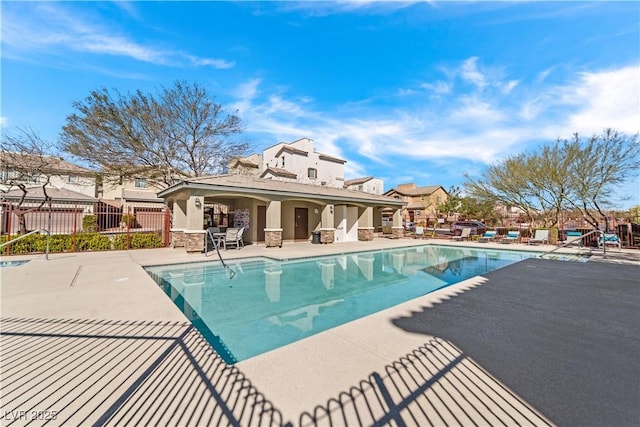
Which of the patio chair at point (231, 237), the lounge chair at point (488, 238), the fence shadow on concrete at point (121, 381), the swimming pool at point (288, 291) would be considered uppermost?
the patio chair at point (231, 237)

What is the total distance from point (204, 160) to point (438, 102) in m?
18.3

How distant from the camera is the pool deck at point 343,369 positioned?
7.33 feet

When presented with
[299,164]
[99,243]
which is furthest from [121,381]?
[299,164]

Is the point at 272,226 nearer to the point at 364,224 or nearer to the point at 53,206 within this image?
the point at 364,224

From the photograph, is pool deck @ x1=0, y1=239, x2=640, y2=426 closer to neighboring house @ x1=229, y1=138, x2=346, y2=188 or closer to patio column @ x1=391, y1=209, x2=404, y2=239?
patio column @ x1=391, y1=209, x2=404, y2=239

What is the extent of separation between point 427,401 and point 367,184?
149ft

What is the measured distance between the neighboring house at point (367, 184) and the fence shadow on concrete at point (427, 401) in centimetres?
4276

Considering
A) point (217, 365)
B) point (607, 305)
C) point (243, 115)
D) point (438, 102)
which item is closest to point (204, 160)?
point (243, 115)

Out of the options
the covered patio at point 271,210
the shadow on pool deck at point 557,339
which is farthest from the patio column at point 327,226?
the shadow on pool deck at point 557,339

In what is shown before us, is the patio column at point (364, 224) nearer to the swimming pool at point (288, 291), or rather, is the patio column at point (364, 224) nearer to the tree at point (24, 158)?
the swimming pool at point (288, 291)

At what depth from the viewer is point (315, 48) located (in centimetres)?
1673

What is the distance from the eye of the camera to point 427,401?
2.40m

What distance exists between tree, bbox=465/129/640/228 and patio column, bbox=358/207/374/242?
1292 centimetres

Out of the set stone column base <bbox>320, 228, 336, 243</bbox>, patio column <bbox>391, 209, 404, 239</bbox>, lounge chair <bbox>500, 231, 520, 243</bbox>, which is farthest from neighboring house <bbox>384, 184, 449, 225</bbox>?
stone column base <bbox>320, 228, 336, 243</bbox>
